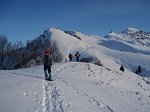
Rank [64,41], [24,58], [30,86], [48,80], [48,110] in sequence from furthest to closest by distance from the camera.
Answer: [64,41]
[24,58]
[48,80]
[30,86]
[48,110]

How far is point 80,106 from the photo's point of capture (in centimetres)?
1255

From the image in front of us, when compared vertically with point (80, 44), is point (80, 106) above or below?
below

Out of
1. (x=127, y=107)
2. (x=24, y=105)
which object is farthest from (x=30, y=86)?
(x=127, y=107)

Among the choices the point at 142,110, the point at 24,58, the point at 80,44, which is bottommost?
the point at 142,110

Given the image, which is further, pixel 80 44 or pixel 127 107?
pixel 80 44

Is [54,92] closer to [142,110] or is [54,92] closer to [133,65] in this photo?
[142,110]

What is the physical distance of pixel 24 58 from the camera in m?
81.1

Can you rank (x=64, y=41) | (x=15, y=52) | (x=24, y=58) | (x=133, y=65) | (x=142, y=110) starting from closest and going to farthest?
(x=142, y=110), (x=15, y=52), (x=24, y=58), (x=133, y=65), (x=64, y=41)

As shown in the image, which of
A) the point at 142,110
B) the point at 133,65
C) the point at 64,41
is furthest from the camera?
the point at 64,41

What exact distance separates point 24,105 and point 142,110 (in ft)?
18.3

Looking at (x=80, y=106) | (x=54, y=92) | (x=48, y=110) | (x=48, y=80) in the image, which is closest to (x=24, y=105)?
(x=48, y=110)

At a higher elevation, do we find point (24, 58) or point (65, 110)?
point (24, 58)

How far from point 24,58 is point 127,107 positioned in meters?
70.1

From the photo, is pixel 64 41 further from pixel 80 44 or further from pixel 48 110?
pixel 48 110
